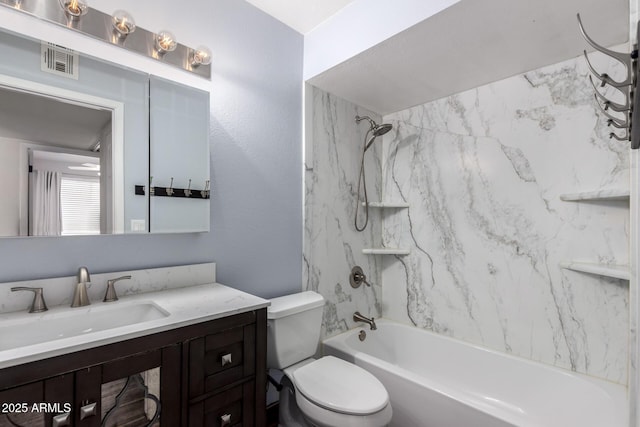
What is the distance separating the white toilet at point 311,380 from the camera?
1.38 meters

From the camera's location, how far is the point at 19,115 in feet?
3.84

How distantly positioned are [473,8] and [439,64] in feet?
1.62

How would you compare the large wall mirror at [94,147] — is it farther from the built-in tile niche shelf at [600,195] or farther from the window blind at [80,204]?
the built-in tile niche shelf at [600,195]

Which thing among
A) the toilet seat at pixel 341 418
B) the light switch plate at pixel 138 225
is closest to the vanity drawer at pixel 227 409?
the toilet seat at pixel 341 418

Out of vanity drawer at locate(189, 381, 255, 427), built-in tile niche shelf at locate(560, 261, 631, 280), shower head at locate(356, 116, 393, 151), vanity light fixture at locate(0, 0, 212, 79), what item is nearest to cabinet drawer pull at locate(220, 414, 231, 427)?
vanity drawer at locate(189, 381, 255, 427)

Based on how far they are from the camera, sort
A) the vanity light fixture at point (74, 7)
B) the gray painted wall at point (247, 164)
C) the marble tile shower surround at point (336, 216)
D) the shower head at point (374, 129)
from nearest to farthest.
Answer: the vanity light fixture at point (74, 7) < the gray painted wall at point (247, 164) < the marble tile shower surround at point (336, 216) < the shower head at point (374, 129)

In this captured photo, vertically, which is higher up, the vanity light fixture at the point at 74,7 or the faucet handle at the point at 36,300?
the vanity light fixture at the point at 74,7

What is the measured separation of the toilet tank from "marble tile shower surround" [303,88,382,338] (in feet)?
1.04

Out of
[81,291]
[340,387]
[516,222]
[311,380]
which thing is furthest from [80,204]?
[516,222]

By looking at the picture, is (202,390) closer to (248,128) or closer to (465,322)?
(248,128)

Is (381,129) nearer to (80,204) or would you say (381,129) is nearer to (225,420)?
(80,204)

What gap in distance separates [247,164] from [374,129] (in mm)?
1056

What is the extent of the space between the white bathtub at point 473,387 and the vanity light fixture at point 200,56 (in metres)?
1.86

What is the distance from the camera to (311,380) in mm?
1575
